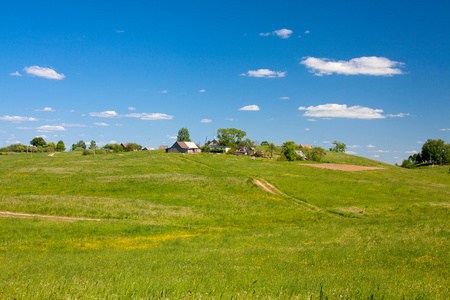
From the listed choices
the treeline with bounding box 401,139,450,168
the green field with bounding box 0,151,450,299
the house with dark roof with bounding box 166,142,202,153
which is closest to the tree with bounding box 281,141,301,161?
the green field with bounding box 0,151,450,299

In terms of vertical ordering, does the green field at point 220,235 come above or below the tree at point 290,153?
below

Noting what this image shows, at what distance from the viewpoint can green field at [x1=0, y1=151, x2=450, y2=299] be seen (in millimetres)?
8297

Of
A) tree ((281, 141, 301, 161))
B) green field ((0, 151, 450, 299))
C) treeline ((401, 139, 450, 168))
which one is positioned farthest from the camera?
treeline ((401, 139, 450, 168))

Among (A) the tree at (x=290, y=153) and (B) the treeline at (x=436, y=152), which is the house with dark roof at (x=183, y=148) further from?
(B) the treeline at (x=436, y=152)

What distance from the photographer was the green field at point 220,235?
830cm

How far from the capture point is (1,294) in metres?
6.44

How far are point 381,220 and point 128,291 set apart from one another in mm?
36030

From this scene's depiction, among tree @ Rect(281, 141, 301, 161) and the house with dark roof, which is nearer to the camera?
tree @ Rect(281, 141, 301, 161)

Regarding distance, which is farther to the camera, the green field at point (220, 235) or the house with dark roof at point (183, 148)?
the house with dark roof at point (183, 148)

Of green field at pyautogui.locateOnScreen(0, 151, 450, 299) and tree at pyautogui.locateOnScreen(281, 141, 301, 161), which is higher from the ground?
tree at pyautogui.locateOnScreen(281, 141, 301, 161)

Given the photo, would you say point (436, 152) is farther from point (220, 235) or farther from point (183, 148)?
point (220, 235)

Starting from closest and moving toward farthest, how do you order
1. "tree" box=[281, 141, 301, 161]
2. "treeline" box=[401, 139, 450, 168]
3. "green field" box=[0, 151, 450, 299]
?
1. "green field" box=[0, 151, 450, 299]
2. "tree" box=[281, 141, 301, 161]
3. "treeline" box=[401, 139, 450, 168]

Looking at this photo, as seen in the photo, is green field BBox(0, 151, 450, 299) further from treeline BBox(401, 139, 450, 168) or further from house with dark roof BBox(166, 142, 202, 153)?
treeline BBox(401, 139, 450, 168)

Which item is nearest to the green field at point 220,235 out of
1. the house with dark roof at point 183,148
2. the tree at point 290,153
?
the tree at point 290,153
